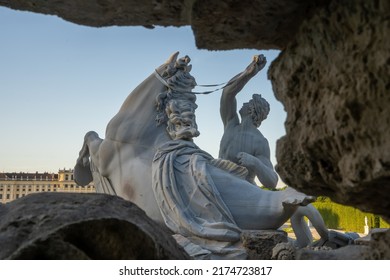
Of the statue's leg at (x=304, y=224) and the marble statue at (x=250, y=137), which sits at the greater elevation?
the marble statue at (x=250, y=137)

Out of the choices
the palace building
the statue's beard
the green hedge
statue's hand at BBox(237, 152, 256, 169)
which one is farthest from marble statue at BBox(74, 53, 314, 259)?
the green hedge

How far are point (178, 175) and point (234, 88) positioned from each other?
1157mm

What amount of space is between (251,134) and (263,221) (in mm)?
1080

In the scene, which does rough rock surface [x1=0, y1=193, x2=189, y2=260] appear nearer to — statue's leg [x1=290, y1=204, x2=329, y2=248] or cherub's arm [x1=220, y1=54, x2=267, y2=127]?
statue's leg [x1=290, y1=204, x2=329, y2=248]

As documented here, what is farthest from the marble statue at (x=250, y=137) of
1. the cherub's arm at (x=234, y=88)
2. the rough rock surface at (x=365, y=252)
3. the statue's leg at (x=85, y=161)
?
the rough rock surface at (x=365, y=252)

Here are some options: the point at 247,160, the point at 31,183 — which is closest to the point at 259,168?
the point at 247,160

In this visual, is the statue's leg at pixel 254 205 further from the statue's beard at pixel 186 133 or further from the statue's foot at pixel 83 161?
the statue's foot at pixel 83 161

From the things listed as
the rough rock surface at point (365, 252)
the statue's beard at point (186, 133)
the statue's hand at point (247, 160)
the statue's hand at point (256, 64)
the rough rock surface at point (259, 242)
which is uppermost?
the statue's hand at point (256, 64)

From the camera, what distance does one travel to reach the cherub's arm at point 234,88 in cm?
496

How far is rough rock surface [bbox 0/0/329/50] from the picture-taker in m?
1.30

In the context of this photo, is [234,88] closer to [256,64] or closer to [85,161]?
[256,64]

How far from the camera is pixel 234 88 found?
4977 mm

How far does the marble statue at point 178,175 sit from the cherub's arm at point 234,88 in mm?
361

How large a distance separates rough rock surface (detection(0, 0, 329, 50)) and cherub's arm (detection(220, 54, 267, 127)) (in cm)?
349
